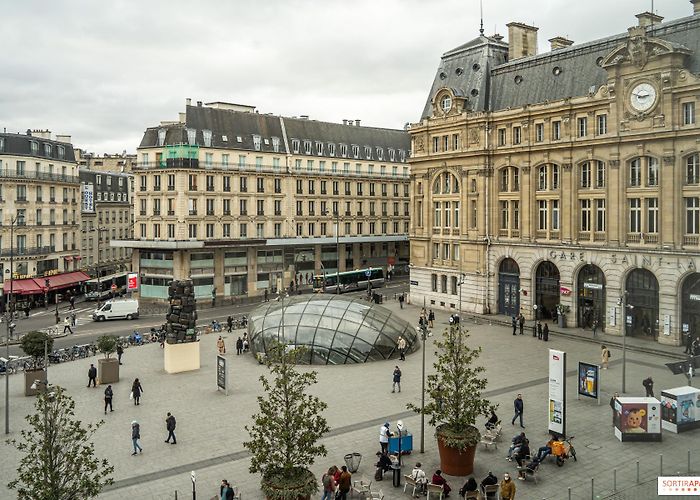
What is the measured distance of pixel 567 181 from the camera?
5266cm

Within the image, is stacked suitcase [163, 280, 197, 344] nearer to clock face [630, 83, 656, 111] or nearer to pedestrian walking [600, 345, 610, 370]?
pedestrian walking [600, 345, 610, 370]

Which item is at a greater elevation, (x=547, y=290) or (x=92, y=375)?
(x=547, y=290)

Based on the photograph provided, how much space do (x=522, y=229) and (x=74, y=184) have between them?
183ft

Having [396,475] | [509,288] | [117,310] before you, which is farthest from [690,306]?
[117,310]

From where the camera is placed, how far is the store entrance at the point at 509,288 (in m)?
58.0

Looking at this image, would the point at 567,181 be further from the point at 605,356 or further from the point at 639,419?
the point at 639,419

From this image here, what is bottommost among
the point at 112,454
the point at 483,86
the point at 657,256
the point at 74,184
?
the point at 112,454

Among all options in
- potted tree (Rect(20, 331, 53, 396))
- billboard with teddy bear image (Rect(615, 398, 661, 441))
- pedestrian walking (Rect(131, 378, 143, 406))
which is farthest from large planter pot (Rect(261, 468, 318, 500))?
potted tree (Rect(20, 331, 53, 396))

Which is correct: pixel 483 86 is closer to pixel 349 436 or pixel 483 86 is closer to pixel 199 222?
pixel 199 222

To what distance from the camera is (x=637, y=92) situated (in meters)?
47.0

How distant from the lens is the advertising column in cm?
2636

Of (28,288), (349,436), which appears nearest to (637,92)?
(349,436)

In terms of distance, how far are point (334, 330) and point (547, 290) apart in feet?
75.4

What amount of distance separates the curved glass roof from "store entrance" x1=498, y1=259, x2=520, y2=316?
55.7 feet
